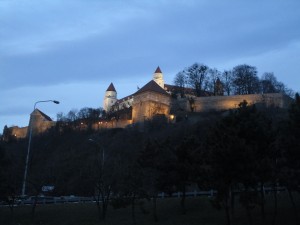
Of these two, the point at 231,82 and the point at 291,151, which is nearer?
the point at 291,151

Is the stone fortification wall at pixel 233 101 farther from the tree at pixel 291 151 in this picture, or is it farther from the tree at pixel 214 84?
the tree at pixel 291 151

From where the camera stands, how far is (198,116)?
9588 cm

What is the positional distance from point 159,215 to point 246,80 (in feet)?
252

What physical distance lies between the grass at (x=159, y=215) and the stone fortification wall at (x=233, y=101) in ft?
181

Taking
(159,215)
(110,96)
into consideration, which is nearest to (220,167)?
(159,215)

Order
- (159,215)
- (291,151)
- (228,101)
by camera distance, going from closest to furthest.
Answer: (291,151)
(159,215)
(228,101)

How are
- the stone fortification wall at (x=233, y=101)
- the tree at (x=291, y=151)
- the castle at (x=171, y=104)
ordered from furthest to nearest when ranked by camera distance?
the castle at (x=171, y=104)
the stone fortification wall at (x=233, y=101)
the tree at (x=291, y=151)

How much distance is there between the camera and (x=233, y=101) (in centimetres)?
9775

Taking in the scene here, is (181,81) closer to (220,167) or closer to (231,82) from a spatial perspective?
(231,82)

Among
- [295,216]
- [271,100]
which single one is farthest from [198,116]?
[295,216]

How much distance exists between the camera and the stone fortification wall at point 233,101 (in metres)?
90.2

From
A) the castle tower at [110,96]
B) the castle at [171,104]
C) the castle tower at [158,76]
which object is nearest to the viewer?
the castle at [171,104]

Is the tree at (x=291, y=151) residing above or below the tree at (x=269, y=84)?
below

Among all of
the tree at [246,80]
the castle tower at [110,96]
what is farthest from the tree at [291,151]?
the castle tower at [110,96]
